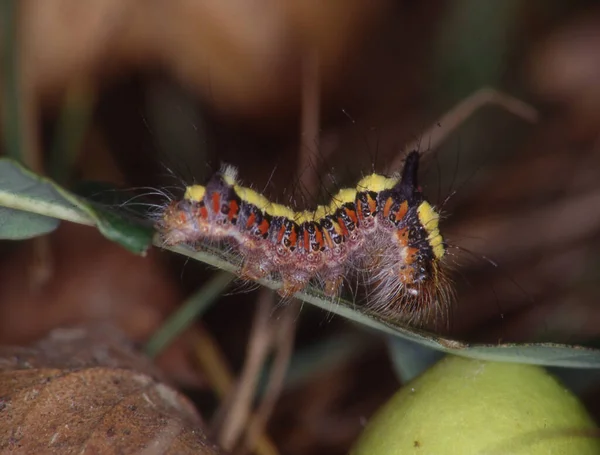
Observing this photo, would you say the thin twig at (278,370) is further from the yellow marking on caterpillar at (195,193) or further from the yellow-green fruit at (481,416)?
the yellow-green fruit at (481,416)

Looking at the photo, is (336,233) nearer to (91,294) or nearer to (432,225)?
(432,225)

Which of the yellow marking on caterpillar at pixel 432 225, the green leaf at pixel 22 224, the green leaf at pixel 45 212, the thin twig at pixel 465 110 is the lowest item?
the green leaf at pixel 22 224

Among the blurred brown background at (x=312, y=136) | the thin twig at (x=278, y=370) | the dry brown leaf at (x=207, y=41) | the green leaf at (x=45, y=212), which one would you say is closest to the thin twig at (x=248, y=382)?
the thin twig at (x=278, y=370)

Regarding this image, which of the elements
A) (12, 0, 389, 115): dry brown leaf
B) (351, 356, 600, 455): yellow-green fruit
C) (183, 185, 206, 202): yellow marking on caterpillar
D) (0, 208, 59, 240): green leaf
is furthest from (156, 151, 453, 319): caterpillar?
(12, 0, 389, 115): dry brown leaf

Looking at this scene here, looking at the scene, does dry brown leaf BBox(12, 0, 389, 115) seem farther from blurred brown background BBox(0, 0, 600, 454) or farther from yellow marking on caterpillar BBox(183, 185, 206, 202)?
yellow marking on caterpillar BBox(183, 185, 206, 202)

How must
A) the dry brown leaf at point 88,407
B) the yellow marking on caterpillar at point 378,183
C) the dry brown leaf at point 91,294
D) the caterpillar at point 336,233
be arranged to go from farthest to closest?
the dry brown leaf at point 91,294, the yellow marking on caterpillar at point 378,183, the caterpillar at point 336,233, the dry brown leaf at point 88,407

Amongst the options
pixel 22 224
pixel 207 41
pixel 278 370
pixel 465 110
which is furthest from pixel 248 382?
pixel 207 41

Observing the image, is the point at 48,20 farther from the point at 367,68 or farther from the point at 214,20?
the point at 367,68
